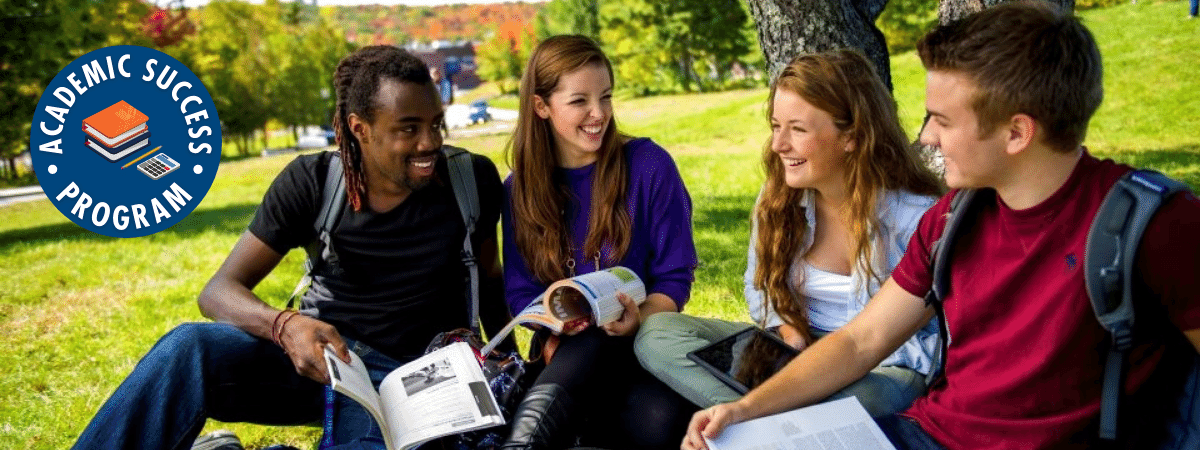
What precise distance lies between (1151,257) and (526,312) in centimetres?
182

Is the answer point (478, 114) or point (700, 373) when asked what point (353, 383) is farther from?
point (478, 114)

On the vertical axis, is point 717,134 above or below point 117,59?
below

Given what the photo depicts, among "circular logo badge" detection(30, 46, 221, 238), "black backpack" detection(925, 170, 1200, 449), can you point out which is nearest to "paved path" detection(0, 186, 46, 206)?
"circular logo badge" detection(30, 46, 221, 238)

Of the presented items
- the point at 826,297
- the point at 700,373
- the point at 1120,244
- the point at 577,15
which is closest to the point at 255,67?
the point at 577,15

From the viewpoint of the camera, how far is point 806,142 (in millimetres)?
2994

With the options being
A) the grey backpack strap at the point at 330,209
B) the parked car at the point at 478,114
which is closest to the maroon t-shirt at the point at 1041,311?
the grey backpack strap at the point at 330,209

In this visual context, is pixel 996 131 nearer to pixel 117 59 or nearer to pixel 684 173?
pixel 117 59

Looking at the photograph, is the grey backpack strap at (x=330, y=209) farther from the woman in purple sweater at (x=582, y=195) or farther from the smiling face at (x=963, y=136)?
the smiling face at (x=963, y=136)

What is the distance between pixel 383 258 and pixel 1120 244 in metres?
2.31

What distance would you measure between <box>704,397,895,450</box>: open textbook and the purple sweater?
113 cm

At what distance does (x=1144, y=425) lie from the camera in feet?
6.63

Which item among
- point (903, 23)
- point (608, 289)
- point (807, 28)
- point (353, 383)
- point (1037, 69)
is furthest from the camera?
point (903, 23)

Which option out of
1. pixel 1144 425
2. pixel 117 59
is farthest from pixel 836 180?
pixel 117 59

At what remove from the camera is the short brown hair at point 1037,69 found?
1992 millimetres
